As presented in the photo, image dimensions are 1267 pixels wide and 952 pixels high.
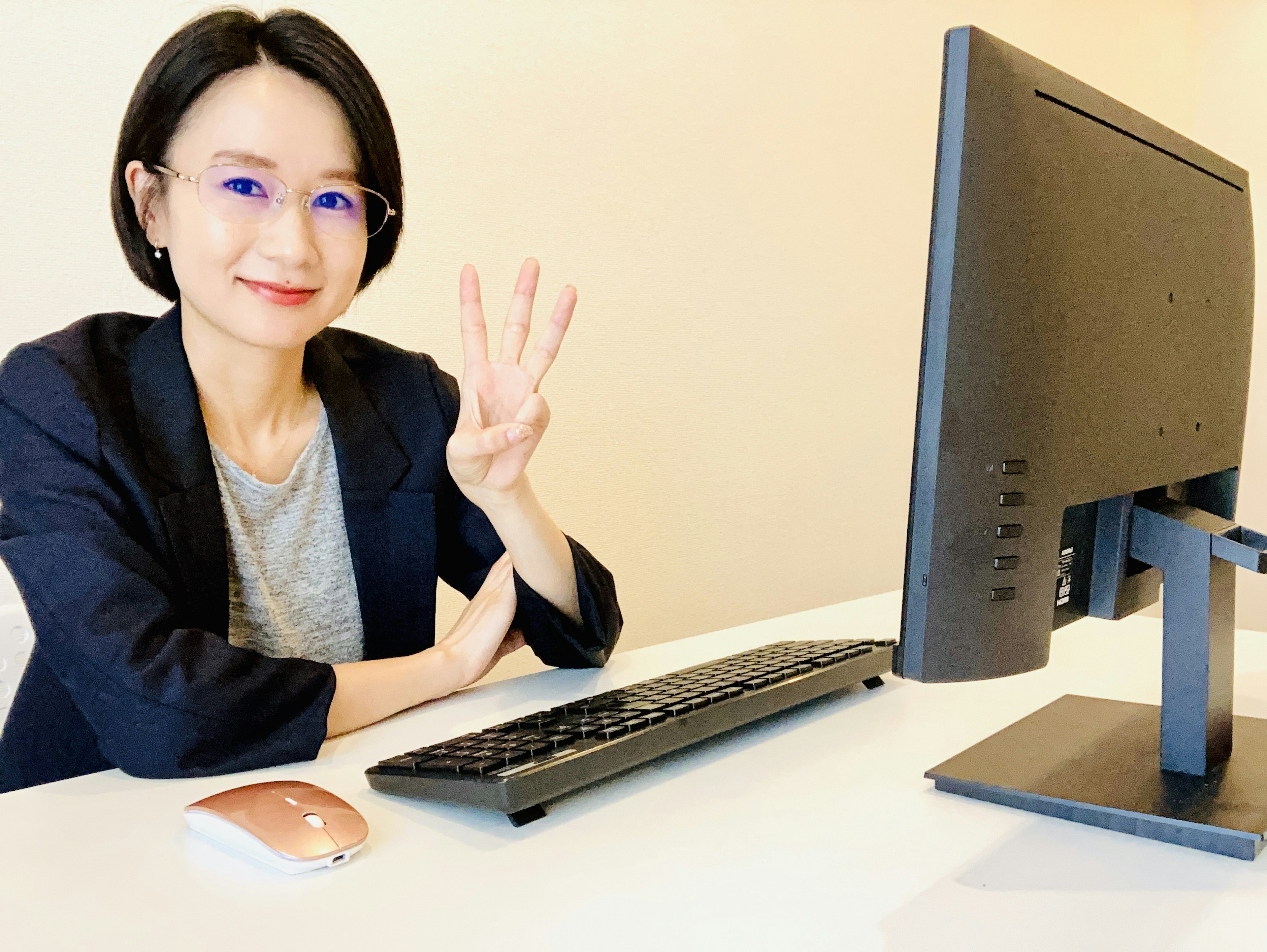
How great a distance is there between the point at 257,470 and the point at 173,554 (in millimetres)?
203

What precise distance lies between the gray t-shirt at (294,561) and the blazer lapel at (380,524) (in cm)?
2

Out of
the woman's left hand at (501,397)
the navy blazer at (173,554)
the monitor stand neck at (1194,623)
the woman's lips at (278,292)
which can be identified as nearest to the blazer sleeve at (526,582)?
the navy blazer at (173,554)

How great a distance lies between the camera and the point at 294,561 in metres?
1.21

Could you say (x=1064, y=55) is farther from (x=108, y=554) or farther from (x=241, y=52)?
(x=108, y=554)

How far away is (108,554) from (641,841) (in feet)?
1.79

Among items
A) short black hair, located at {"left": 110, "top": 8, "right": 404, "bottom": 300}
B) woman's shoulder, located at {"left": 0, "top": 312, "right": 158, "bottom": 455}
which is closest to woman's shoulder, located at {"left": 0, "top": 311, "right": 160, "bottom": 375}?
woman's shoulder, located at {"left": 0, "top": 312, "right": 158, "bottom": 455}

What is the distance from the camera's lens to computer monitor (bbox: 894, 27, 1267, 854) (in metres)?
0.60

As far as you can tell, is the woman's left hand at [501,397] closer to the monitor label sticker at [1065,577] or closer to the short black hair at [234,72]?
the short black hair at [234,72]

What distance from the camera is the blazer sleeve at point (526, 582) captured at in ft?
3.73

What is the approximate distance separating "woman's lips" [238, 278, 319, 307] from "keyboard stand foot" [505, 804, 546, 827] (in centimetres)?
68

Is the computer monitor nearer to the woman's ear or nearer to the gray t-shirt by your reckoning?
the gray t-shirt

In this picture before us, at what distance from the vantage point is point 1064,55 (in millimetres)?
3074

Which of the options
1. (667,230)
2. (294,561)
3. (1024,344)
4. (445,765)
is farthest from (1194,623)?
(667,230)

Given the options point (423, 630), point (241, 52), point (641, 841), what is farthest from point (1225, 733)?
point (241, 52)
